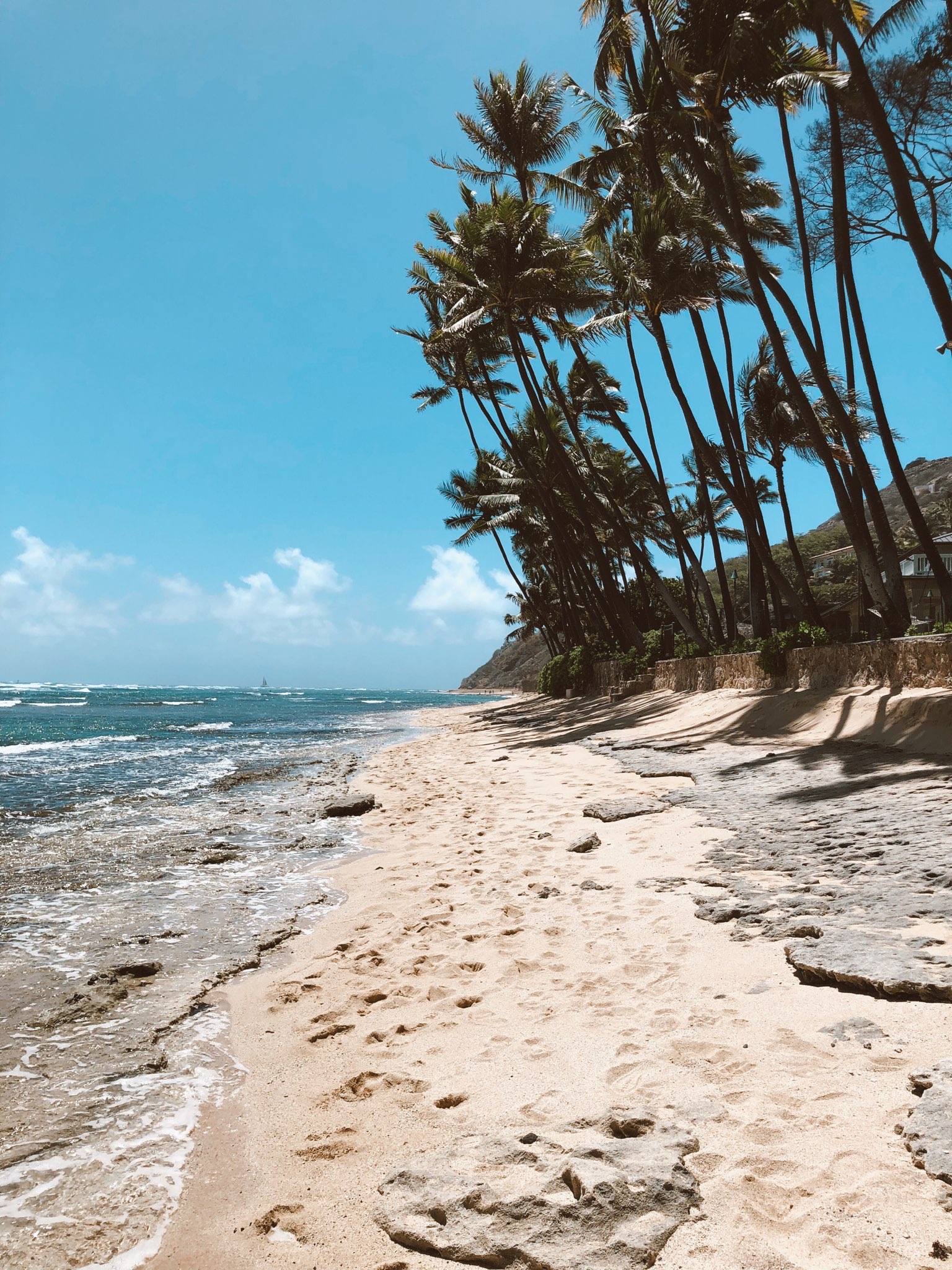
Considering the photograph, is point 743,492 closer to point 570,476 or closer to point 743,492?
point 743,492

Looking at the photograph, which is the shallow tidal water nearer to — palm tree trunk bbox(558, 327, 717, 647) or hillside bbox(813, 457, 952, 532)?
palm tree trunk bbox(558, 327, 717, 647)

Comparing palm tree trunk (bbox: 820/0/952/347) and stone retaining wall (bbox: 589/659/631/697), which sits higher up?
palm tree trunk (bbox: 820/0/952/347)

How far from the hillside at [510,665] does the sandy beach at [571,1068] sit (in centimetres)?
7714

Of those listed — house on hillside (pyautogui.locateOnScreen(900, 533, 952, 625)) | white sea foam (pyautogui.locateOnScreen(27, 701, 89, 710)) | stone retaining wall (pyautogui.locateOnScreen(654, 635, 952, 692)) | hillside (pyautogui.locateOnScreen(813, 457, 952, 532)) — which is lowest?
stone retaining wall (pyautogui.locateOnScreen(654, 635, 952, 692))

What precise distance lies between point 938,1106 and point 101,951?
490cm

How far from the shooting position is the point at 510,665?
10594 cm

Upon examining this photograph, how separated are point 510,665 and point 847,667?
309ft

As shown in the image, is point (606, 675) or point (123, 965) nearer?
point (123, 965)

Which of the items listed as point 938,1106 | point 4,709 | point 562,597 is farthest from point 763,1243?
point 4,709

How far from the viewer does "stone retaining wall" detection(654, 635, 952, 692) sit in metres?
9.77

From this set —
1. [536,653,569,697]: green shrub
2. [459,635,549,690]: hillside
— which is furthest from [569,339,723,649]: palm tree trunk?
[459,635,549,690]: hillside

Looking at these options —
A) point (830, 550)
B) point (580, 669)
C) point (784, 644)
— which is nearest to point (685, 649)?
point (784, 644)

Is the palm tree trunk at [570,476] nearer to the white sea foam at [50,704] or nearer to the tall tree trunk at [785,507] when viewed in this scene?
the tall tree trunk at [785,507]

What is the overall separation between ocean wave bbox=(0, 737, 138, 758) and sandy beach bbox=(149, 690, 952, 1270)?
18644mm
